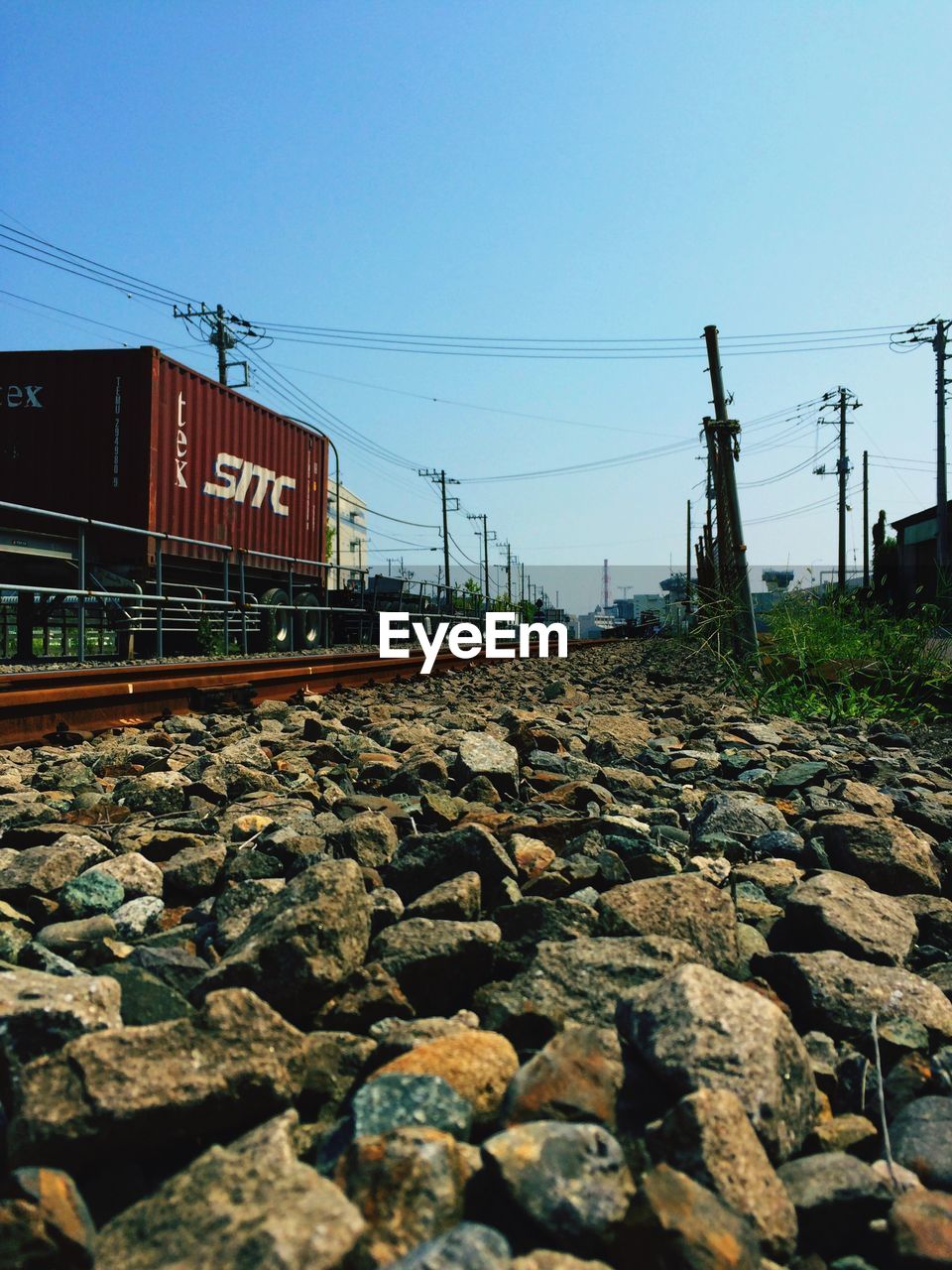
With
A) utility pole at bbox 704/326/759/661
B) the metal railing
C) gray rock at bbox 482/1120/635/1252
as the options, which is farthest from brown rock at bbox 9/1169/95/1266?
utility pole at bbox 704/326/759/661

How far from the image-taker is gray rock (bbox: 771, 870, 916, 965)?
1.97m

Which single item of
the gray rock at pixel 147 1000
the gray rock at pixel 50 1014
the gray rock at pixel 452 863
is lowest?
the gray rock at pixel 147 1000

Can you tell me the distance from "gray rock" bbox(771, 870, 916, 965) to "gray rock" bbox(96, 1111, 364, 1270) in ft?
4.20

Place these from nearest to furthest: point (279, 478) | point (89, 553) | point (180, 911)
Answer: point (180, 911), point (89, 553), point (279, 478)

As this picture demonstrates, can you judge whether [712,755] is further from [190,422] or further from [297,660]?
[190,422]

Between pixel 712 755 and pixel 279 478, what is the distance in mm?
13990

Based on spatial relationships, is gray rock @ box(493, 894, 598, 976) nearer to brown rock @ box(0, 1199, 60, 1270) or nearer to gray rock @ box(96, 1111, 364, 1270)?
gray rock @ box(96, 1111, 364, 1270)

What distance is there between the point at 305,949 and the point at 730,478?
33.8 ft

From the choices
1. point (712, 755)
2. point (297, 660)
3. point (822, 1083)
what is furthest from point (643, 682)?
point (822, 1083)

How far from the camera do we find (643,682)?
9.77 m

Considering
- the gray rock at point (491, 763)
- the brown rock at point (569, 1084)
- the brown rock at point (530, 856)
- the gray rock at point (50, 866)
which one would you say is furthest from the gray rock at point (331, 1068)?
the gray rock at point (491, 763)

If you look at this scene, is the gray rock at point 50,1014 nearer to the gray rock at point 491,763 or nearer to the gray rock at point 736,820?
the gray rock at point 736,820

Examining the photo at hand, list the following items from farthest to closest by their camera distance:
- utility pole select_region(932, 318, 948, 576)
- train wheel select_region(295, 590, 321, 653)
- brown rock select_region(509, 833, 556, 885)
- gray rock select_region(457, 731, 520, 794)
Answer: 1. utility pole select_region(932, 318, 948, 576)
2. train wheel select_region(295, 590, 321, 653)
3. gray rock select_region(457, 731, 520, 794)
4. brown rock select_region(509, 833, 556, 885)

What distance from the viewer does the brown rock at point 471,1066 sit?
4.33 feet
